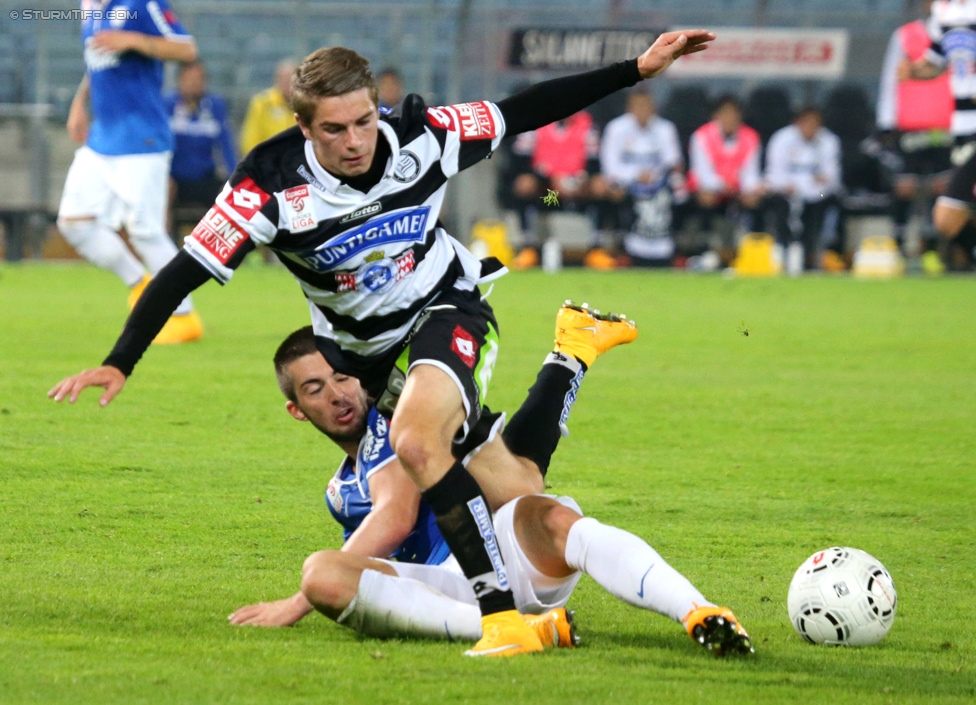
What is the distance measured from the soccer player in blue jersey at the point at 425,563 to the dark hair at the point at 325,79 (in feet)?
3.12

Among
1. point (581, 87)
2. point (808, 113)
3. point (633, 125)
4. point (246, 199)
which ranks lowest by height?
point (633, 125)

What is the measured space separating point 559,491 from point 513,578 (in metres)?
2.05

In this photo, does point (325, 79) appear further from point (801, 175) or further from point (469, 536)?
point (801, 175)

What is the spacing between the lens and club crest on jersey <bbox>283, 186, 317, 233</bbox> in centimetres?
455

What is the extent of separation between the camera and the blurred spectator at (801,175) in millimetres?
21406

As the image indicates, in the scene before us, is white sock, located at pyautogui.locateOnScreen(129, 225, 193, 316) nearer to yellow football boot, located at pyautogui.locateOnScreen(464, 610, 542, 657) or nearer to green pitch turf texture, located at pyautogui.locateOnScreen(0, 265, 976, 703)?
green pitch turf texture, located at pyautogui.locateOnScreen(0, 265, 976, 703)

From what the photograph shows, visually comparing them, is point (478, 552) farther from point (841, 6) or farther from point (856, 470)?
point (841, 6)

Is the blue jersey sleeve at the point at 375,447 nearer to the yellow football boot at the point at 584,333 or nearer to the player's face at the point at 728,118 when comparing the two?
the yellow football boot at the point at 584,333

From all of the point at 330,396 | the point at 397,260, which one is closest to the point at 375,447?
the point at 330,396

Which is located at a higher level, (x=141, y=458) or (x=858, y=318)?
(x=141, y=458)

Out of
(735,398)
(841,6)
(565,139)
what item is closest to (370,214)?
(735,398)

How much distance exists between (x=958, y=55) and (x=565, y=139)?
980cm

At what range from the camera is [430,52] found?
71.6ft

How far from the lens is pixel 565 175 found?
21625mm
